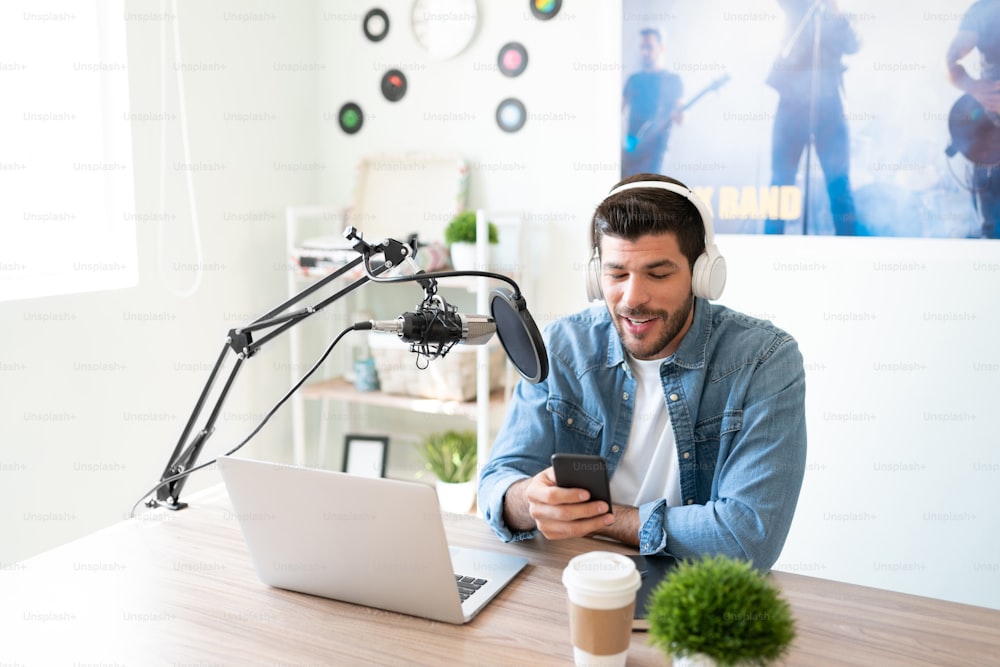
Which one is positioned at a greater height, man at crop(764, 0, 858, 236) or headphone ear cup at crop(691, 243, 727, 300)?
man at crop(764, 0, 858, 236)

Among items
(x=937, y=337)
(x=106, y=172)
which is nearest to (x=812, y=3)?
(x=937, y=337)

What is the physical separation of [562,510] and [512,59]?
2174mm

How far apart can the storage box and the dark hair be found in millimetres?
1400

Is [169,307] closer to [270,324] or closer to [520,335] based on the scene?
[270,324]

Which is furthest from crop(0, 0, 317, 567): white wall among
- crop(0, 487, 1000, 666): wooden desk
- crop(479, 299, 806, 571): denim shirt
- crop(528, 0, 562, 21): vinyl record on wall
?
crop(479, 299, 806, 571): denim shirt

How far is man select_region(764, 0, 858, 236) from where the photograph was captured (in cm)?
259

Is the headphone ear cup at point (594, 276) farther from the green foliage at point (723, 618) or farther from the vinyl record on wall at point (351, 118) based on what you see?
the vinyl record on wall at point (351, 118)

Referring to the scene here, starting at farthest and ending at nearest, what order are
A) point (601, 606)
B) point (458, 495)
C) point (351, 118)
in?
point (351, 118) < point (458, 495) < point (601, 606)

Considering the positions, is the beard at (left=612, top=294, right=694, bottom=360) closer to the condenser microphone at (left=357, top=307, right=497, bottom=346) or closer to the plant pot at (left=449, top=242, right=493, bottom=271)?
the condenser microphone at (left=357, top=307, right=497, bottom=346)

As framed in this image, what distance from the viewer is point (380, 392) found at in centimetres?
325

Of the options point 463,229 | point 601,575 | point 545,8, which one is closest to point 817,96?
point 545,8

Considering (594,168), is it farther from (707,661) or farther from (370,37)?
(707,661)

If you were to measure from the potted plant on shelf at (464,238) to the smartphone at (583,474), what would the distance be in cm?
171

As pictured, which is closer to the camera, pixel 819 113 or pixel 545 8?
pixel 819 113
